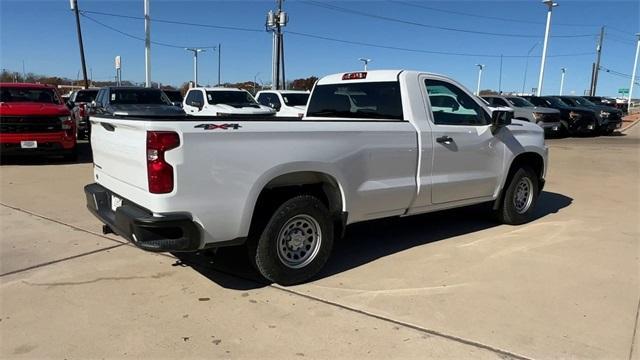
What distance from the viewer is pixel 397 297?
442cm

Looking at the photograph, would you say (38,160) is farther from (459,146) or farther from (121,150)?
(459,146)

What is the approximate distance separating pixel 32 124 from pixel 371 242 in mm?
9057

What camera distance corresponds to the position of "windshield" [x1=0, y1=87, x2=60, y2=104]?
40.1 ft

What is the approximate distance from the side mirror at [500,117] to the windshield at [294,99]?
1362cm

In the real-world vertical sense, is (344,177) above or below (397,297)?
above

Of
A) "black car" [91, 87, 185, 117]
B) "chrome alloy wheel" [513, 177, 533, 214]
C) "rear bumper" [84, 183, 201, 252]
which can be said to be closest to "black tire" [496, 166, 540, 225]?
"chrome alloy wheel" [513, 177, 533, 214]

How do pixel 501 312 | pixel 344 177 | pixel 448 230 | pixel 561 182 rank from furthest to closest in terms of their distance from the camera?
1. pixel 561 182
2. pixel 448 230
3. pixel 344 177
4. pixel 501 312

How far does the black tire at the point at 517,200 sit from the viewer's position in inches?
264

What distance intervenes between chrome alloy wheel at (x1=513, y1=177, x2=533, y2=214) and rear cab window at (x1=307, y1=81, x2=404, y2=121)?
229 cm

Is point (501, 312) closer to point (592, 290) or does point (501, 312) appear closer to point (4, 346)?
point (592, 290)

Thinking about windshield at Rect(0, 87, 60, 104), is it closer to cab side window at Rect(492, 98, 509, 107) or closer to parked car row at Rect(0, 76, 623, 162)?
parked car row at Rect(0, 76, 623, 162)

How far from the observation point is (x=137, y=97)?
14.5 meters

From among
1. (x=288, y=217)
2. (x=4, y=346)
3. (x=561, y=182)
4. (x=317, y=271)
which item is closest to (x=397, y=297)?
(x=317, y=271)

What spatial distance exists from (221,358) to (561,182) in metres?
9.06
